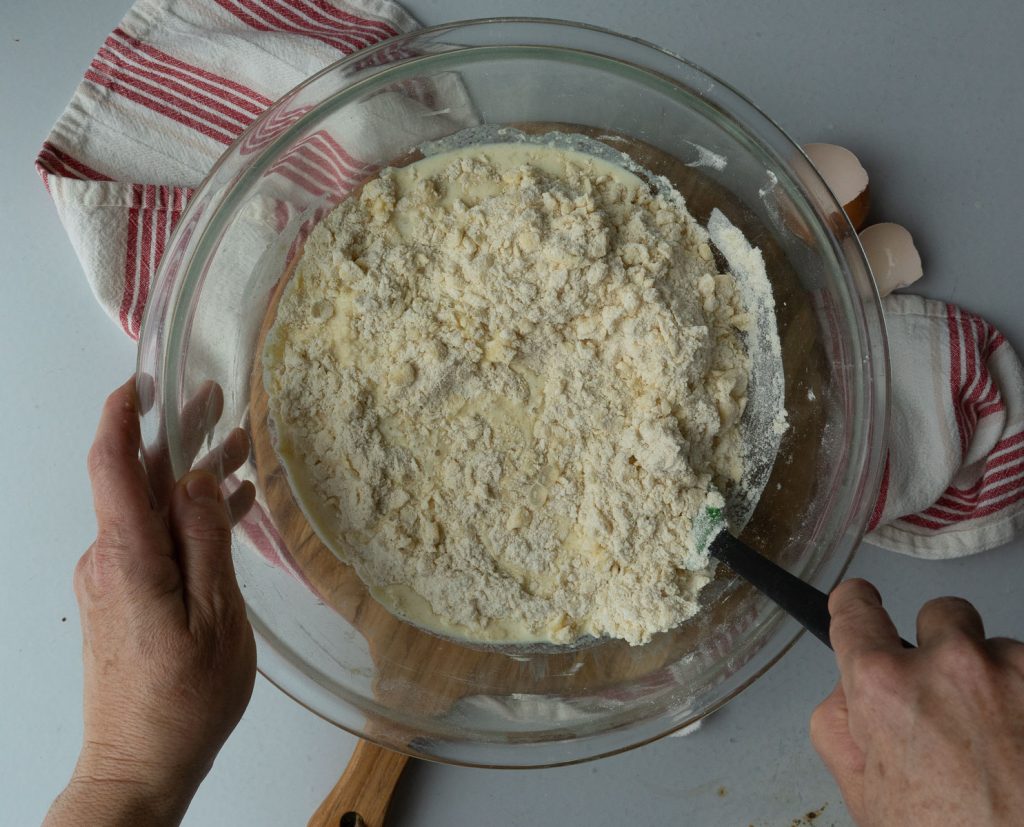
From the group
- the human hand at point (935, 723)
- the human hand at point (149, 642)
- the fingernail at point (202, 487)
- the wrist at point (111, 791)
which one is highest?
the human hand at point (935, 723)

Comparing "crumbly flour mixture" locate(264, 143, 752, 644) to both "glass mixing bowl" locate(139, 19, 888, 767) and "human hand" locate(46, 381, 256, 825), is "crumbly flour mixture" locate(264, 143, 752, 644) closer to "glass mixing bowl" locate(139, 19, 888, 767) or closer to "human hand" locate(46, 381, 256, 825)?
"glass mixing bowl" locate(139, 19, 888, 767)

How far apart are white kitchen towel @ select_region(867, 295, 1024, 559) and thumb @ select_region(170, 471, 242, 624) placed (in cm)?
105

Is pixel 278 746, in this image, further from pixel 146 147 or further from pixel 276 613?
pixel 146 147

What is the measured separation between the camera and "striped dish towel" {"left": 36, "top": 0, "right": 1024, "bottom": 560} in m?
1.41

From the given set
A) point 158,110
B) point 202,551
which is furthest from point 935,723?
point 158,110

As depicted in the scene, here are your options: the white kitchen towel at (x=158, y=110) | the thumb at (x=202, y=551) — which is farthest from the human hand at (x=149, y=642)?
the white kitchen towel at (x=158, y=110)

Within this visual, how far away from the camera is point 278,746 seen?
151 centimetres

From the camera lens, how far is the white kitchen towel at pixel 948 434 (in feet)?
4.66

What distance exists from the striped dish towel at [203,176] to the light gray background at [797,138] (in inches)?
3.5

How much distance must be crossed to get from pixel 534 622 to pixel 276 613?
409 mm

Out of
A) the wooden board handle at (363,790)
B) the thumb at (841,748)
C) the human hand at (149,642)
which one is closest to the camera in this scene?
the thumb at (841,748)

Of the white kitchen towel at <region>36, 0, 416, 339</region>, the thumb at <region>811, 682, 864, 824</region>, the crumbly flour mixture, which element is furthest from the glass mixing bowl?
the thumb at <region>811, 682, 864, 824</region>

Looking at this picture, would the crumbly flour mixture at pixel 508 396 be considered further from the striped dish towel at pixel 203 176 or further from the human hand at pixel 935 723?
the human hand at pixel 935 723

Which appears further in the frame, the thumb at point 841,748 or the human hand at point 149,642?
the human hand at point 149,642
